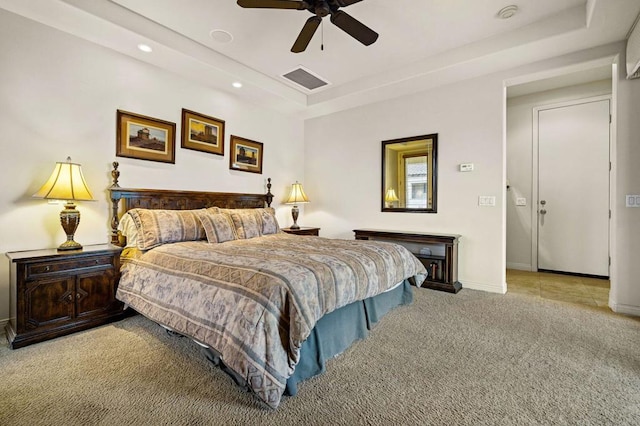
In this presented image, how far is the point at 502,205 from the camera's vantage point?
3.66 meters

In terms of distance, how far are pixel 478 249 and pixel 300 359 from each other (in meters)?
3.04

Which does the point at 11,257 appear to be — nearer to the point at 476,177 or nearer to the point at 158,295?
the point at 158,295

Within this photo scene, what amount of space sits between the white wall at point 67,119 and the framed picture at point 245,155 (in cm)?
47

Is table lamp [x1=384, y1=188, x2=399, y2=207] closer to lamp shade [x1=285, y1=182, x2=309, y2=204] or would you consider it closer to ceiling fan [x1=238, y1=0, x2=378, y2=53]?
lamp shade [x1=285, y1=182, x2=309, y2=204]

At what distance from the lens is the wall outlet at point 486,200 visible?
372 cm

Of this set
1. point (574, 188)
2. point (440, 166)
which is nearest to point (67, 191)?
point (440, 166)

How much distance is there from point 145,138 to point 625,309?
549 cm

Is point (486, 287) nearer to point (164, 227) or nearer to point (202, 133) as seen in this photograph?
point (164, 227)

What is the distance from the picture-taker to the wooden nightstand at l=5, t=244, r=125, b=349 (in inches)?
89.4

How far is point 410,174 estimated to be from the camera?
14.6 ft

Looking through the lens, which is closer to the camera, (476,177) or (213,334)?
(213,334)

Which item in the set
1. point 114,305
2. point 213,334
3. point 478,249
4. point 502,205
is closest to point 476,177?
point 502,205

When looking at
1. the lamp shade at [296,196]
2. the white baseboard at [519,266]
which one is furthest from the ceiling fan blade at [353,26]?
the white baseboard at [519,266]

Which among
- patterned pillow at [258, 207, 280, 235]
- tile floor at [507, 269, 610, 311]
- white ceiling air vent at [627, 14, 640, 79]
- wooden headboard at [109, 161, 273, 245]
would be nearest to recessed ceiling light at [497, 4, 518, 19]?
white ceiling air vent at [627, 14, 640, 79]
